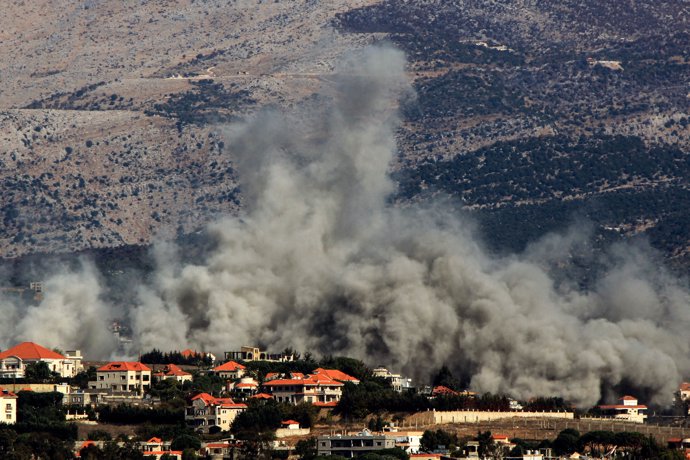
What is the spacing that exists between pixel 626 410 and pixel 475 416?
33.7ft

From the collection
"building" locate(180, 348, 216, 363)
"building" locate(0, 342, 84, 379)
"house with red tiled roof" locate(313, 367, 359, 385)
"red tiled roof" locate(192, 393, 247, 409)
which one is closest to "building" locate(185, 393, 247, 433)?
"red tiled roof" locate(192, 393, 247, 409)

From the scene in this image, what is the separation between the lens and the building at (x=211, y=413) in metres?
105

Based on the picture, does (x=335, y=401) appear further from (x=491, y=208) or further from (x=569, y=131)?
(x=569, y=131)

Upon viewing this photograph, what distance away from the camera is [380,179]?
136 metres

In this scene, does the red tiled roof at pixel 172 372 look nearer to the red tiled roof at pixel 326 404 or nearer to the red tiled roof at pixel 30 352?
the red tiled roof at pixel 30 352

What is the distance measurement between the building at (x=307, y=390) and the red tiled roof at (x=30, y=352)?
13.9 metres

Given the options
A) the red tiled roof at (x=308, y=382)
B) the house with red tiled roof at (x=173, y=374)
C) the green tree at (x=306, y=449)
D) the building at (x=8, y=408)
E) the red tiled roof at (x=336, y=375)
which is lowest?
the green tree at (x=306, y=449)

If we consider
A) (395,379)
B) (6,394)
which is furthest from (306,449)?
(395,379)

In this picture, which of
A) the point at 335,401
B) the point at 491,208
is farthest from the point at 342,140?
the point at 491,208

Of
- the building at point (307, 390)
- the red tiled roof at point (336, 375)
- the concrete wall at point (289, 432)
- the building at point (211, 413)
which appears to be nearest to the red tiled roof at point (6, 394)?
the building at point (211, 413)

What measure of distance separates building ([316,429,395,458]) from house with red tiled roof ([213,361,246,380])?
17.7 metres

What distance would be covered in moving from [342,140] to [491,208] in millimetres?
49823

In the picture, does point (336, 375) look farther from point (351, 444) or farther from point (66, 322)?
point (66, 322)

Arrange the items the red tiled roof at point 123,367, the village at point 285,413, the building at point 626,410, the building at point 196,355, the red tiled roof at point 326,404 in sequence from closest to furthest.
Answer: the village at point 285,413
the red tiled roof at point 326,404
the building at point 626,410
the red tiled roof at point 123,367
the building at point 196,355
